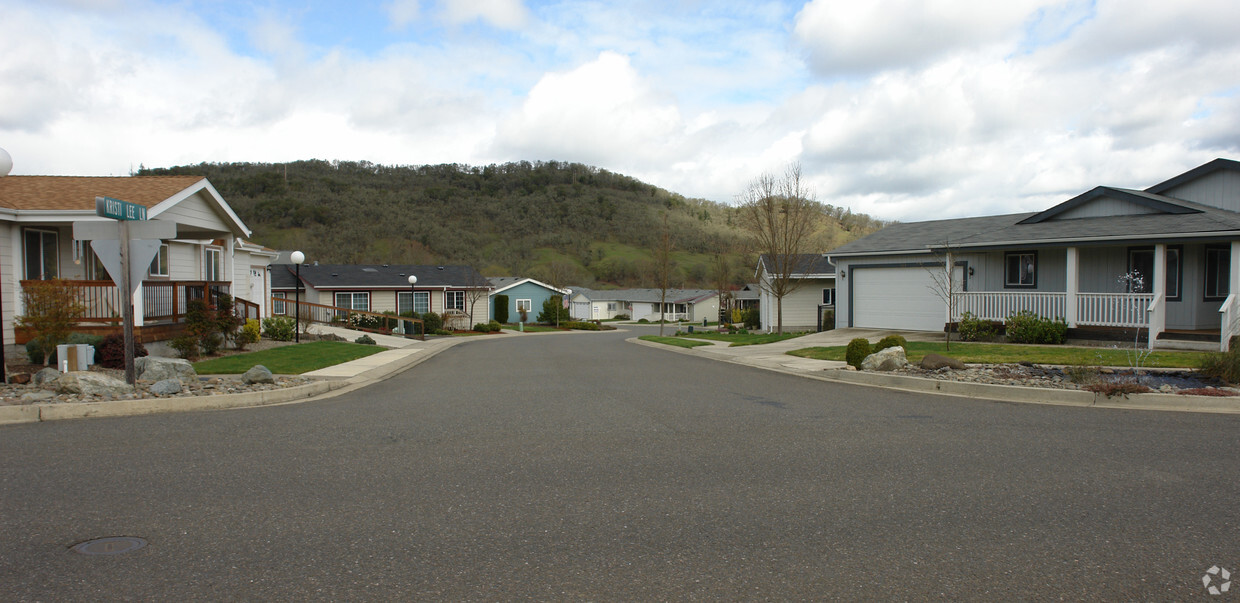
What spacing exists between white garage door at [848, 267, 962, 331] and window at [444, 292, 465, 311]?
31686mm

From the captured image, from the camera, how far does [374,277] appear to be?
50781 millimetres

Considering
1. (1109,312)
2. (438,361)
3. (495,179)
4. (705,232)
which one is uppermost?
(495,179)

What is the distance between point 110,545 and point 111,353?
11878mm

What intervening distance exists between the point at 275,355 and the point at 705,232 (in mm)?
120805

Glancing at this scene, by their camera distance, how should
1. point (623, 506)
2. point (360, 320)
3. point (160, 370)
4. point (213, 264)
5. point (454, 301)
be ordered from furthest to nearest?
point (454, 301) → point (360, 320) → point (213, 264) → point (160, 370) → point (623, 506)

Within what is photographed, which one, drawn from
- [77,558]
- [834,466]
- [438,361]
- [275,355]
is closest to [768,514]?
[834,466]

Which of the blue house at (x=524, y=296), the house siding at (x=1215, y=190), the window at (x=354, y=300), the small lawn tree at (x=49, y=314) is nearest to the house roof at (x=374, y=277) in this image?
the window at (x=354, y=300)

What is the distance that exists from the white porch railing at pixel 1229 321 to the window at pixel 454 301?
43.1 meters

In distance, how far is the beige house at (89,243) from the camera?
1634 cm

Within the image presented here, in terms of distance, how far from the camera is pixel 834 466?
282 inches

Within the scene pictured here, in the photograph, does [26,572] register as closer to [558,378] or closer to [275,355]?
[558,378]

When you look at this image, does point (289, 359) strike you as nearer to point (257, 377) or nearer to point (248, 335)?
point (248, 335)

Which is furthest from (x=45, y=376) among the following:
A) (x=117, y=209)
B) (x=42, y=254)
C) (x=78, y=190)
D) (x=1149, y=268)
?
(x=1149, y=268)

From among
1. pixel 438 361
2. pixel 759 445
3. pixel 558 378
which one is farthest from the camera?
pixel 438 361
